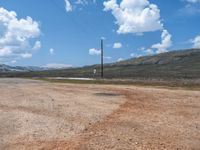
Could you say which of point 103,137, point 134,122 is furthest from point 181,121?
point 103,137

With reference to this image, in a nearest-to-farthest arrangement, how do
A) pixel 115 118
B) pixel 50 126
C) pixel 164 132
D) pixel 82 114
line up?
1. pixel 164 132
2. pixel 50 126
3. pixel 115 118
4. pixel 82 114

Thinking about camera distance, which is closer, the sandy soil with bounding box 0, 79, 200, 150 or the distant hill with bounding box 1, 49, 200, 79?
the sandy soil with bounding box 0, 79, 200, 150

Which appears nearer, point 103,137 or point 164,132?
point 103,137

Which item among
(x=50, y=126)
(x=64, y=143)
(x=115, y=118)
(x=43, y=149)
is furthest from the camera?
(x=115, y=118)

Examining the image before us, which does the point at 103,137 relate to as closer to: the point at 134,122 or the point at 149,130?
the point at 149,130

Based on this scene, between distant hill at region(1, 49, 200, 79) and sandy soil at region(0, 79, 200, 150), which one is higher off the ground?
distant hill at region(1, 49, 200, 79)

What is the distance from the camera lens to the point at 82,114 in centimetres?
1645

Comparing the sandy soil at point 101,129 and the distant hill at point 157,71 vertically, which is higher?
the distant hill at point 157,71

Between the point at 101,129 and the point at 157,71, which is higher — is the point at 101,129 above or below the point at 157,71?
below

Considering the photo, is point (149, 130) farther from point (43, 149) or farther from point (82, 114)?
point (82, 114)

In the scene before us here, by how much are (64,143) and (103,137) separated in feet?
4.04

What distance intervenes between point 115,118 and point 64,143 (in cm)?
498

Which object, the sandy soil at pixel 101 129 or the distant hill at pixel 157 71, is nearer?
the sandy soil at pixel 101 129

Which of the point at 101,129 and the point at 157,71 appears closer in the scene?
the point at 101,129
